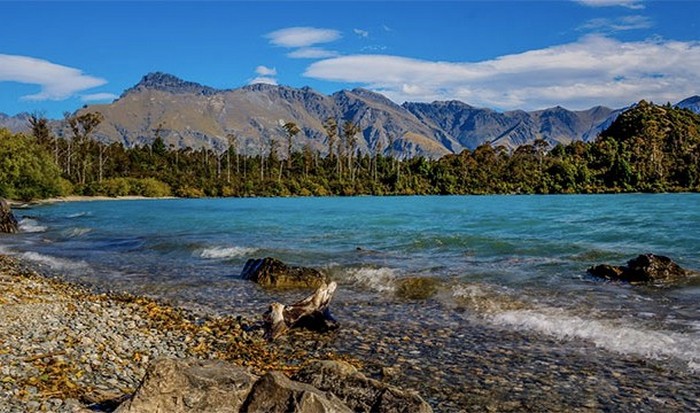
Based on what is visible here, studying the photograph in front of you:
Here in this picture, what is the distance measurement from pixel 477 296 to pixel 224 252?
625 inches

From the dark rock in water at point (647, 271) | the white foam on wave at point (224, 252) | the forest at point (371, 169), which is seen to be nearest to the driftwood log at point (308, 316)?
the dark rock in water at point (647, 271)

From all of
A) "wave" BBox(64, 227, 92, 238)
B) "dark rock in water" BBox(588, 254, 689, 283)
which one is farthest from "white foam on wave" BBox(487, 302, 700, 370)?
"wave" BBox(64, 227, 92, 238)

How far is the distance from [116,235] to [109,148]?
5662 inches

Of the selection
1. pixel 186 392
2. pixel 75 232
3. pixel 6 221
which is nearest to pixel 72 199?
pixel 6 221

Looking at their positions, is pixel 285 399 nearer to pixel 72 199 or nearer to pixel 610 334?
pixel 610 334

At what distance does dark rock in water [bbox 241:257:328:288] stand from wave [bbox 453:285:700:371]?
18.9 ft

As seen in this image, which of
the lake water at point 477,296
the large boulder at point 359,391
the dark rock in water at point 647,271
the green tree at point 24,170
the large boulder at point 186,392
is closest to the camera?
the large boulder at point 186,392

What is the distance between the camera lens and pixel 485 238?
3300 cm

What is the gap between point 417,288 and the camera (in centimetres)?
1891

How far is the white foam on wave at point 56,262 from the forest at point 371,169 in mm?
A: 113152

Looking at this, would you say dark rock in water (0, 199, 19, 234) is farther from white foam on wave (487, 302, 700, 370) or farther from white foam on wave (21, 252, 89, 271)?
white foam on wave (487, 302, 700, 370)

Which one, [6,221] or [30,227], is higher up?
[6,221]

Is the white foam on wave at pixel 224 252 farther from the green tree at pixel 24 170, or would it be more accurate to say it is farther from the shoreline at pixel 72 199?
the shoreline at pixel 72 199

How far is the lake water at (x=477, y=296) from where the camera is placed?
389 inches
